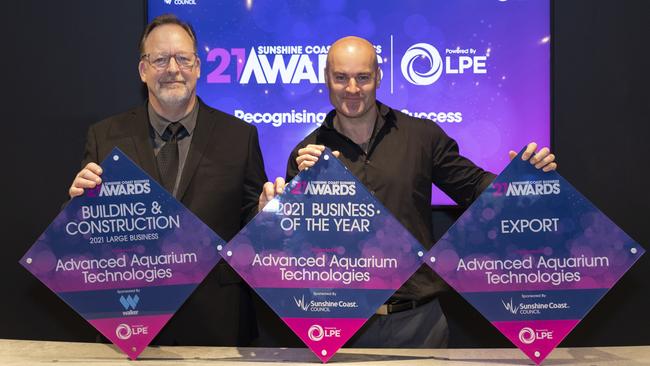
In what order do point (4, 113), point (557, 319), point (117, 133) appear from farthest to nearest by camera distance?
point (4, 113) → point (117, 133) → point (557, 319)

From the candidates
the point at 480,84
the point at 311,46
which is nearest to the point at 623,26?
the point at 480,84

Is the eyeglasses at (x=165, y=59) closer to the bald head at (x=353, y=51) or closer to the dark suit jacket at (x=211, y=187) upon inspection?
the dark suit jacket at (x=211, y=187)

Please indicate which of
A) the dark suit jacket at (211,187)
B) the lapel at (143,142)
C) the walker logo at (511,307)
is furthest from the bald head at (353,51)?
the walker logo at (511,307)

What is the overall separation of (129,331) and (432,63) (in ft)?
7.90

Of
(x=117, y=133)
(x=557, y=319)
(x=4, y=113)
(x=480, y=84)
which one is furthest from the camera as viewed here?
(x=4, y=113)

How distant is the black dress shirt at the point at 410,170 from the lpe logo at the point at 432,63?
109 cm

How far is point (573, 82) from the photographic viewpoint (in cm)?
410

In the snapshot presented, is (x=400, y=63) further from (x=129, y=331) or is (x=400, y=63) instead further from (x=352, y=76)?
(x=129, y=331)

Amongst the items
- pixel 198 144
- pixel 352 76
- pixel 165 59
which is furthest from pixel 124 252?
pixel 352 76

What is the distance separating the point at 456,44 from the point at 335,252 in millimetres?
2162

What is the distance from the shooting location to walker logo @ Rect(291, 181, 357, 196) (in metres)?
2.17

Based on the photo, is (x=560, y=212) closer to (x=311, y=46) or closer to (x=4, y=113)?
(x=311, y=46)

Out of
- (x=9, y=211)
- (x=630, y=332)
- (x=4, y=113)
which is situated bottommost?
(x=630, y=332)

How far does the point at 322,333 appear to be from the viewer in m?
2.11
